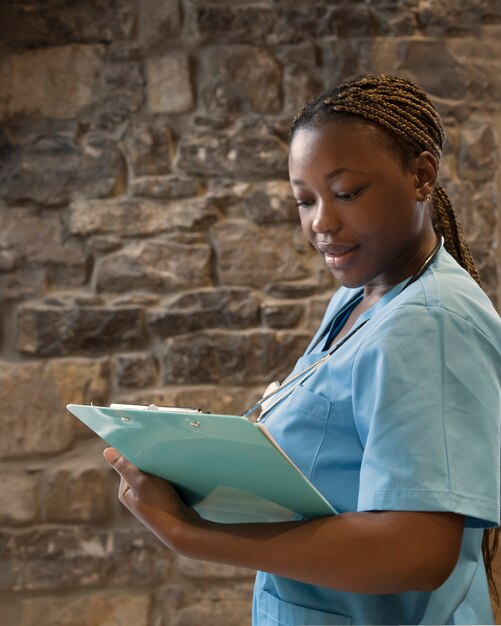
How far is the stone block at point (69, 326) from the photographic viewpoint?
2592 millimetres

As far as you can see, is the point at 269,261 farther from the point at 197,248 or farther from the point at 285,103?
the point at 285,103

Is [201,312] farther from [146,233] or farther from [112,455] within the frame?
[112,455]

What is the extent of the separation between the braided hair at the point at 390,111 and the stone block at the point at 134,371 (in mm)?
1577

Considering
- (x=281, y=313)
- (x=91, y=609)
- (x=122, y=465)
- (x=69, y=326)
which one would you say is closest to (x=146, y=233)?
(x=69, y=326)

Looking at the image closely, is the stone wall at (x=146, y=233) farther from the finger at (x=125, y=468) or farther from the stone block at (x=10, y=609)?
the finger at (x=125, y=468)

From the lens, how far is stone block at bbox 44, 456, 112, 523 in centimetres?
258

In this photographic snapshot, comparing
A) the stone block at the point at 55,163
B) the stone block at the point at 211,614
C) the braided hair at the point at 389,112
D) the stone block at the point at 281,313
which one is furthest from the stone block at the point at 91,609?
the braided hair at the point at 389,112

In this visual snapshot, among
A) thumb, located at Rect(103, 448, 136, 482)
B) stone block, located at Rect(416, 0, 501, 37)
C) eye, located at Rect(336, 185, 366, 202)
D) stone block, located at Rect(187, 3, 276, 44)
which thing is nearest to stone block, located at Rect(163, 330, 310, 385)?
stone block, located at Rect(187, 3, 276, 44)

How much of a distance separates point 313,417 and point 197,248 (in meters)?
1.65

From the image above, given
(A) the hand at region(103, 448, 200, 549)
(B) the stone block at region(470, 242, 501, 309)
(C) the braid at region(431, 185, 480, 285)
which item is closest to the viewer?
(A) the hand at region(103, 448, 200, 549)

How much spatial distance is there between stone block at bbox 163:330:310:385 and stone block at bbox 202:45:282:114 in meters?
0.71

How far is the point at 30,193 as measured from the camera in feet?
8.52

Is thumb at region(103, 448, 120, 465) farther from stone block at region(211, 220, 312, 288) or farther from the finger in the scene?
stone block at region(211, 220, 312, 288)

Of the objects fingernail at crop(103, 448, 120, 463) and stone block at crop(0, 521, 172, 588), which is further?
stone block at crop(0, 521, 172, 588)
